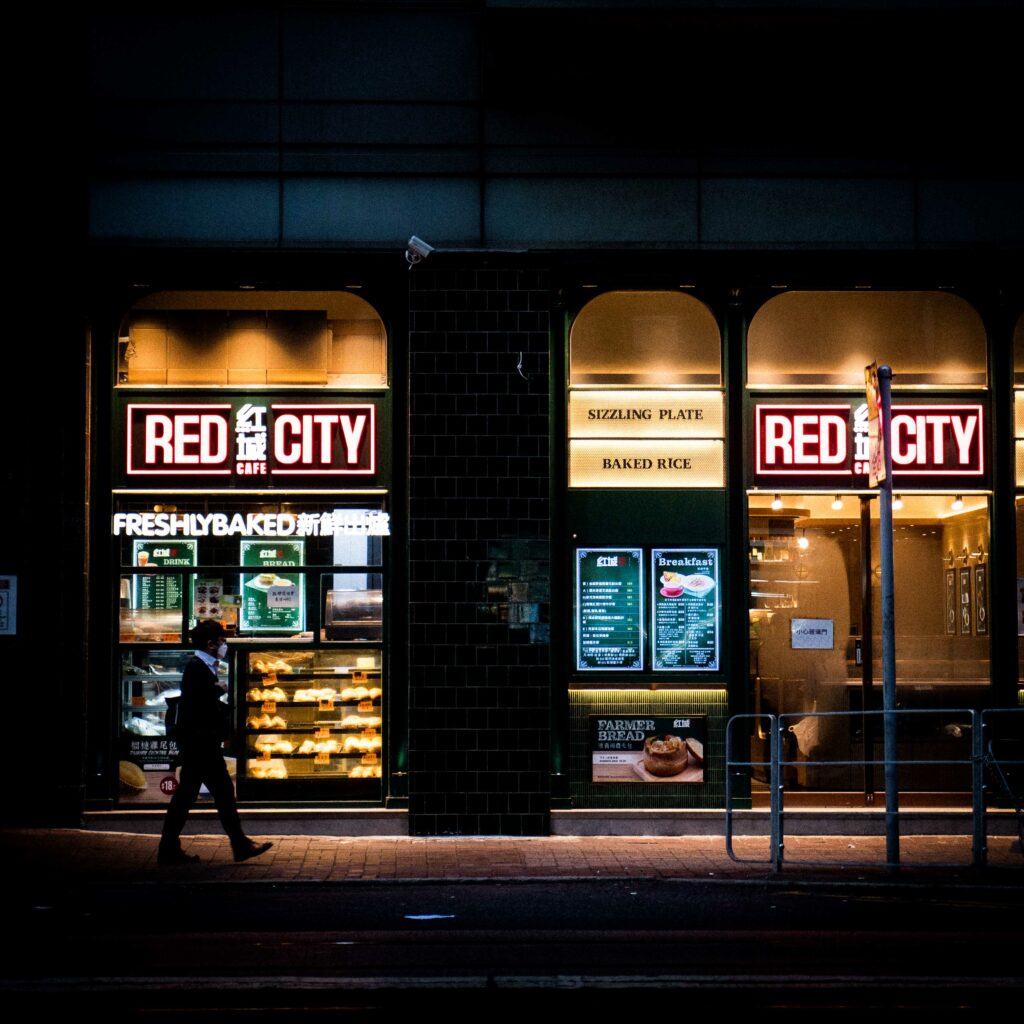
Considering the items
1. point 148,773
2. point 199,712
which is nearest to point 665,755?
point 199,712

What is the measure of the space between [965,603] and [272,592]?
21.6 ft

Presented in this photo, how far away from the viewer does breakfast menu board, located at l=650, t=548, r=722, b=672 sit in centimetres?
1284

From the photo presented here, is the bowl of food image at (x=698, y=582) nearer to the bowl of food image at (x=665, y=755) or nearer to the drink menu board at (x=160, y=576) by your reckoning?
the bowl of food image at (x=665, y=755)

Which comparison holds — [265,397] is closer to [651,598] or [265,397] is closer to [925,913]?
[651,598]

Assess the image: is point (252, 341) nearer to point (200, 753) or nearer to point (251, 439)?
point (251, 439)

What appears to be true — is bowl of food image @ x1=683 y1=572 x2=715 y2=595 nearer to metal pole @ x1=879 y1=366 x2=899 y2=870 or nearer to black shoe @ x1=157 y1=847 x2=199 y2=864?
metal pole @ x1=879 y1=366 x2=899 y2=870

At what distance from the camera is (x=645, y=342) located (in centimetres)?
1307

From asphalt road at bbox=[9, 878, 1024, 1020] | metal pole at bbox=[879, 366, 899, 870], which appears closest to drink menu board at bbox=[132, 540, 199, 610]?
asphalt road at bbox=[9, 878, 1024, 1020]

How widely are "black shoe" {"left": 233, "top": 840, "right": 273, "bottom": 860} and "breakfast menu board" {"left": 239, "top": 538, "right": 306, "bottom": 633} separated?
7.54 ft

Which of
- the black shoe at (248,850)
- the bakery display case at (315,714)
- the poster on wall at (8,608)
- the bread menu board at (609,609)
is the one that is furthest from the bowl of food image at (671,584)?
the poster on wall at (8,608)

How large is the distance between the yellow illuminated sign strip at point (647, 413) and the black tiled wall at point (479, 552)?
56 centimetres

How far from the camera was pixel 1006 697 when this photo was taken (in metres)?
12.9

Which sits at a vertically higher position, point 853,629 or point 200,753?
point 853,629

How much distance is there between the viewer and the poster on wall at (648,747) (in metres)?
12.7
